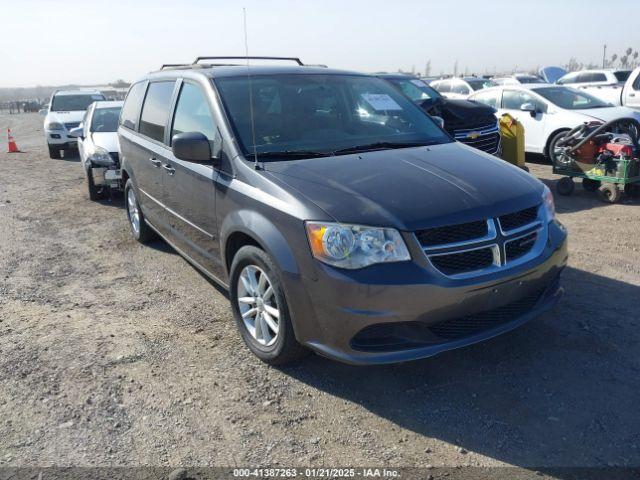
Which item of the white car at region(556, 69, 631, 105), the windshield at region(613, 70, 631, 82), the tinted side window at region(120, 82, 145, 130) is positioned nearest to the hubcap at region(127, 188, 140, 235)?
the tinted side window at region(120, 82, 145, 130)

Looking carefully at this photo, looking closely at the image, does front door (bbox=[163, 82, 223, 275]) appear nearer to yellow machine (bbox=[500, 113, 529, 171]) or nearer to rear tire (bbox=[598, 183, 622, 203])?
yellow machine (bbox=[500, 113, 529, 171])

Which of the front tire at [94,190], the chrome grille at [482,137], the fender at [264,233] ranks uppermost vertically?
the chrome grille at [482,137]

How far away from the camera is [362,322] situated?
296 centimetres

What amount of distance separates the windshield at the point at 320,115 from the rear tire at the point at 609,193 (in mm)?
4173

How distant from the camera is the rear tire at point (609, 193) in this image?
7.54 m

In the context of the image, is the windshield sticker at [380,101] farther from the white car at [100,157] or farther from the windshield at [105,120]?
the windshield at [105,120]

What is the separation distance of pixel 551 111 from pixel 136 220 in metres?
7.68

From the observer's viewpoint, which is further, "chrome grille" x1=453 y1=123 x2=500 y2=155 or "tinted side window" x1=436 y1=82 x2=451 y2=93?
"tinted side window" x1=436 y1=82 x2=451 y2=93

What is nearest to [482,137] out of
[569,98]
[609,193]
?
[609,193]

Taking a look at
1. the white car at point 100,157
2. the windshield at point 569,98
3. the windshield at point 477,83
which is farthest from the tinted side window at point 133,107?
the windshield at point 477,83

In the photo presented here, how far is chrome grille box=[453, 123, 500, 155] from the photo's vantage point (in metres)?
8.20

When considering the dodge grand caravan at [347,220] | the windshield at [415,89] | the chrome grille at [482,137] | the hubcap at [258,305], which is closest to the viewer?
the dodge grand caravan at [347,220]

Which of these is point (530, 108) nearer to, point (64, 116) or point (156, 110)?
point (156, 110)

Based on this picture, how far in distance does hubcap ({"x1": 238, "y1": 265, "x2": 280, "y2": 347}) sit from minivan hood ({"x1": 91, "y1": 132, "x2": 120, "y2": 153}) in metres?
5.62
